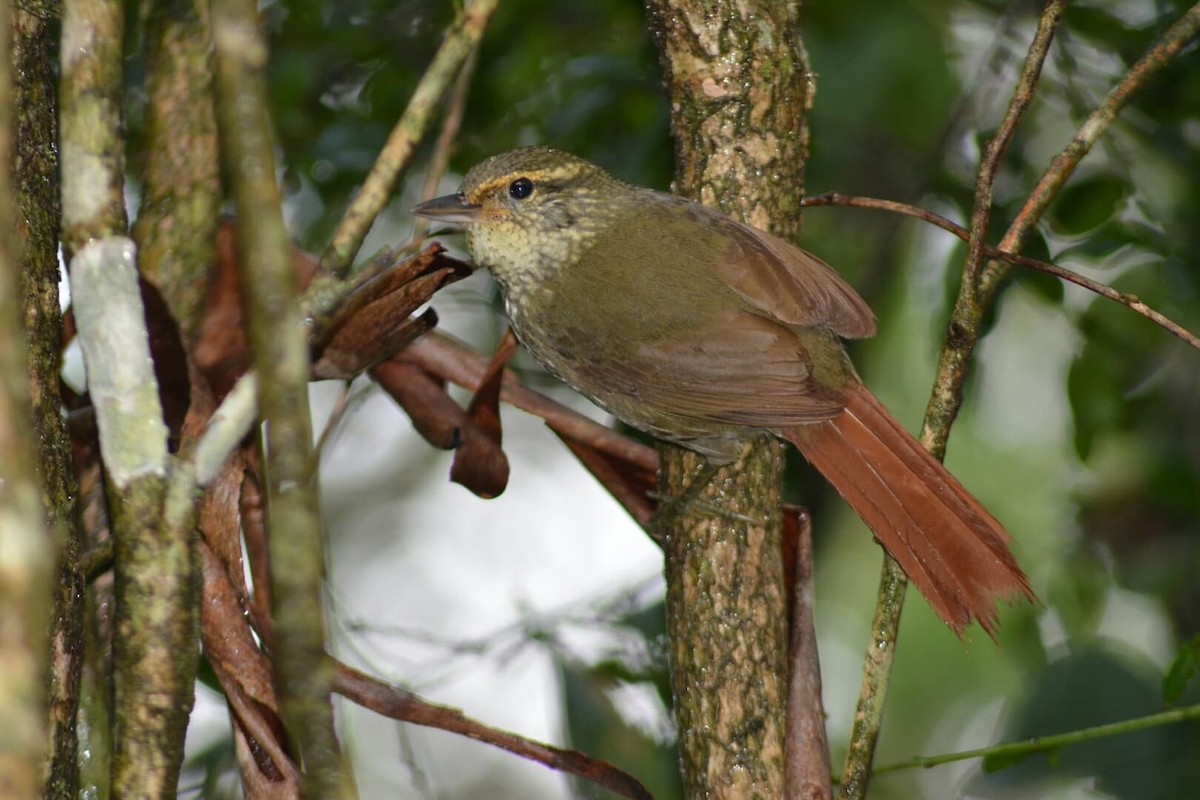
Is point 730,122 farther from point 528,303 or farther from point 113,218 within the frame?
point 113,218

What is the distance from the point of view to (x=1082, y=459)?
2818 mm

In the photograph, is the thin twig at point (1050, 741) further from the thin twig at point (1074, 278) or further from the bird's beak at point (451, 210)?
the bird's beak at point (451, 210)

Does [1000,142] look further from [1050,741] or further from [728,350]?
[1050,741]

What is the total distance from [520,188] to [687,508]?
978 mm

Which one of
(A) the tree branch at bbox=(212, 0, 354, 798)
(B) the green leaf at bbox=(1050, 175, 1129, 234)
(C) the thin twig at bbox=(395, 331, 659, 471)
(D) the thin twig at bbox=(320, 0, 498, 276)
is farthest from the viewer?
(B) the green leaf at bbox=(1050, 175, 1129, 234)

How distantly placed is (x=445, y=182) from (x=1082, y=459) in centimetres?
238

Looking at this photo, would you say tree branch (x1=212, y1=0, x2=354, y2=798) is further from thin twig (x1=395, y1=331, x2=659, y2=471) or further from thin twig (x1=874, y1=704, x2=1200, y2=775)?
thin twig (x1=395, y1=331, x2=659, y2=471)

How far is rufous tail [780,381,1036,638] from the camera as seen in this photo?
2.40 metres

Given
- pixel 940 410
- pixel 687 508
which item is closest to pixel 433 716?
pixel 687 508

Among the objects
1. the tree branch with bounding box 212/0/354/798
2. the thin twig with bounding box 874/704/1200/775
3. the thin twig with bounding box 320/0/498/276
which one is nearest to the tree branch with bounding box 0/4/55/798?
the tree branch with bounding box 212/0/354/798

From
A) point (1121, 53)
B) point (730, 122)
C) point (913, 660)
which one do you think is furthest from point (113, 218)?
point (913, 660)

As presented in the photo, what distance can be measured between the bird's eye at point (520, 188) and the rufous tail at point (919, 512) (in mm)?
861

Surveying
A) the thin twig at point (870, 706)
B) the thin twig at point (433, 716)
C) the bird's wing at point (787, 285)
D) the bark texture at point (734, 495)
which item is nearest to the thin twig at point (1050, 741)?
the thin twig at point (870, 706)

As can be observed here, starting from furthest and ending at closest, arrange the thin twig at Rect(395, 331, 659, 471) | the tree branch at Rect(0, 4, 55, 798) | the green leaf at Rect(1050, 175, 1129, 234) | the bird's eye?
the bird's eye
the green leaf at Rect(1050, 175, 1129, 234)
the thin twig at Rect(395, 331, 659, 471)
the tree branch at Rect(0, 4, 55, 798)
